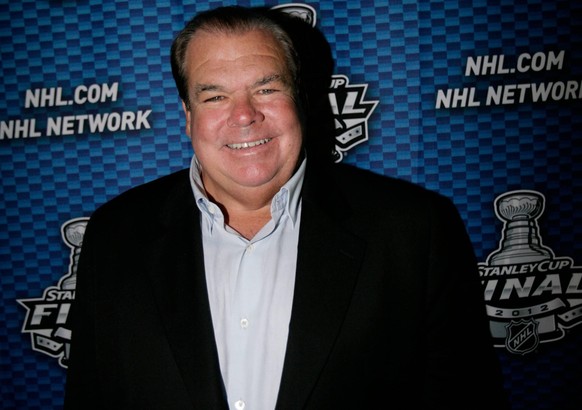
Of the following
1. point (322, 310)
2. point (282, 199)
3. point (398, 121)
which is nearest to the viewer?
point (322, 310)

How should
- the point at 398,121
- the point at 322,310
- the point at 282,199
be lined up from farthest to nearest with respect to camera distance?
the point at 398,121, the point at 282,199, the point at 322,310

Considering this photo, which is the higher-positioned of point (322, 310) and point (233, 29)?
point (233, 29)

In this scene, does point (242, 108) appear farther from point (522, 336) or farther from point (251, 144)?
point (522, 336)

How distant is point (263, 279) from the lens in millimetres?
1337

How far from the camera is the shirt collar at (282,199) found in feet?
4.57

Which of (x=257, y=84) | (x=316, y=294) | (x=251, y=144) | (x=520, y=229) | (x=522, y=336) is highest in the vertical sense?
(x=257, y=84)

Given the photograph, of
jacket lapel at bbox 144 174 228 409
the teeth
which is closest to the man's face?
the teeth

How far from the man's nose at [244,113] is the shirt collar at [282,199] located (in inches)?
8.8

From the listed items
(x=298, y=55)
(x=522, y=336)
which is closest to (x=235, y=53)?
(x=298, y=55)

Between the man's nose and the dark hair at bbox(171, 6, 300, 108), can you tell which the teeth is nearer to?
the man's nose

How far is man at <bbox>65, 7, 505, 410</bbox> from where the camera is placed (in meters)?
1.29

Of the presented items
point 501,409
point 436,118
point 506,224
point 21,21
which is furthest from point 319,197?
point 21,21

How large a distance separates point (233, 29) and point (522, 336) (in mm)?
1465

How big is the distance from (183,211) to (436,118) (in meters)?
0.93
